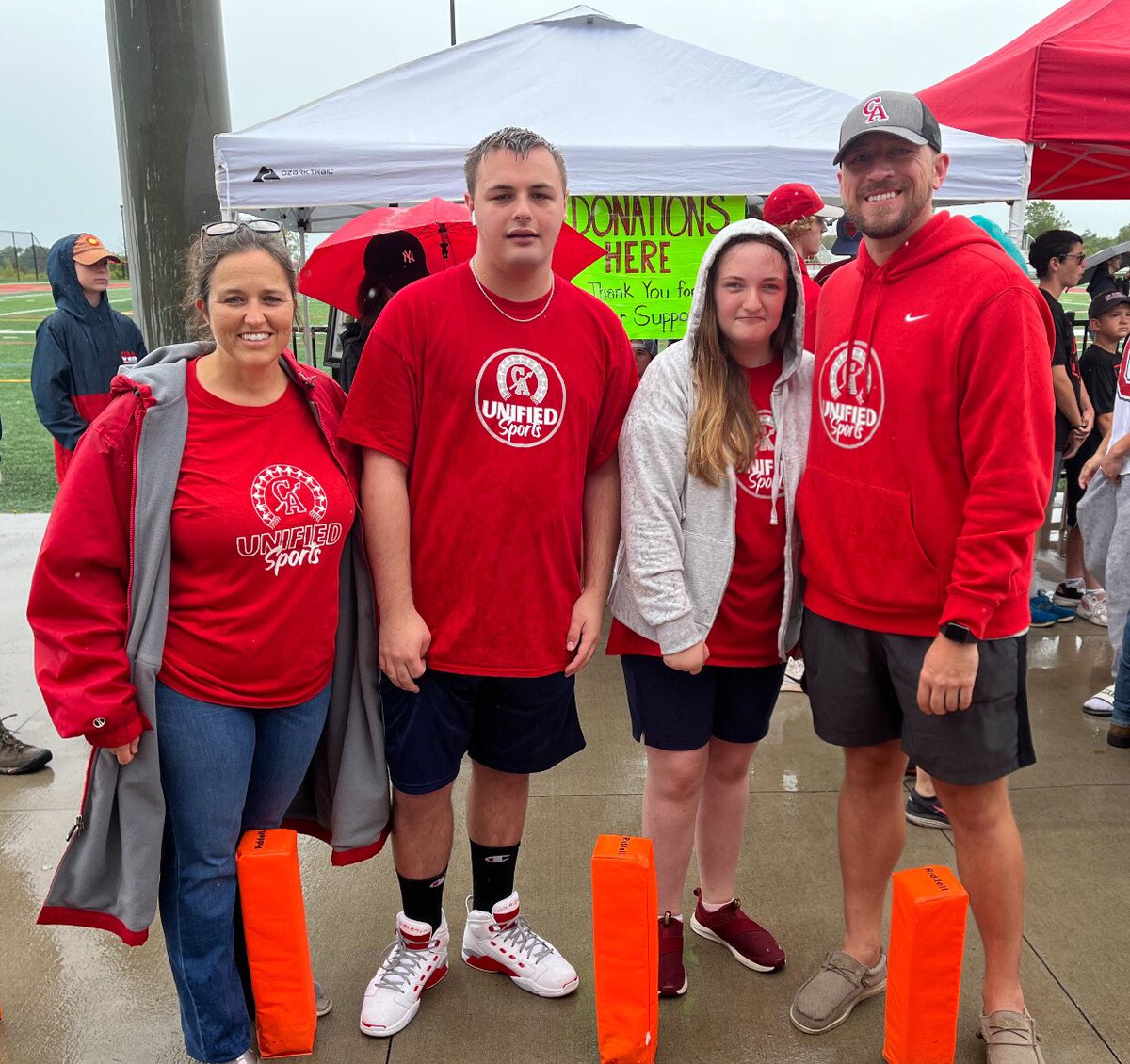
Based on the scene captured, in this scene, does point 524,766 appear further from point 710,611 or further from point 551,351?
point 551,351

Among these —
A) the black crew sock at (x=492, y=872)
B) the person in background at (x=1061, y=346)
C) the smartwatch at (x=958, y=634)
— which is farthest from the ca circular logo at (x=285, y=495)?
the person in background at (x=1061, y=346)

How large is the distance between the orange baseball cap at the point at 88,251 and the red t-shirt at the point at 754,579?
3.88m

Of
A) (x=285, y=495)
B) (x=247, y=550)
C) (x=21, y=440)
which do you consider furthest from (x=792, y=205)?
(x=21, y=440)

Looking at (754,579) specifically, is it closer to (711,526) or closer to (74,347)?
(711,526)

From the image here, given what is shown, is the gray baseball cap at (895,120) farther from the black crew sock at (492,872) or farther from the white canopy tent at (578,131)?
the white canopy tent at (578,131)

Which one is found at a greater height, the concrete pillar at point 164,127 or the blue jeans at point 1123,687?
the concrete pillar at point 164,127

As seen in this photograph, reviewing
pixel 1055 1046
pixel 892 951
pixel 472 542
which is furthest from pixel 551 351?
pixel 1055 1046

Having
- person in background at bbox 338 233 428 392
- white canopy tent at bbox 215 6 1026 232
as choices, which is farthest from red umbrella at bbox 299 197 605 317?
white canopy tent at bbox 215 6 1026 232

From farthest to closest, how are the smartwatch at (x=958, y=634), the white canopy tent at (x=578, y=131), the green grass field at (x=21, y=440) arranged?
the green grass field at (x=21, y=440) → the white canopy tent at (x=578, y=131) → the smartwatch at (x=958, y=634)

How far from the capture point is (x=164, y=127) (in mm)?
4668

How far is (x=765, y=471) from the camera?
2285 millimetres

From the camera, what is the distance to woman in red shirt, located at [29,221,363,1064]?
6.20ft

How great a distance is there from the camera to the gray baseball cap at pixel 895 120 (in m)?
2.09

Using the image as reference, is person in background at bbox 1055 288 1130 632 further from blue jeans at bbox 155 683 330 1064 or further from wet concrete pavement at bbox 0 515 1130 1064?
blue jeans at bbox 155 683 330 1064
